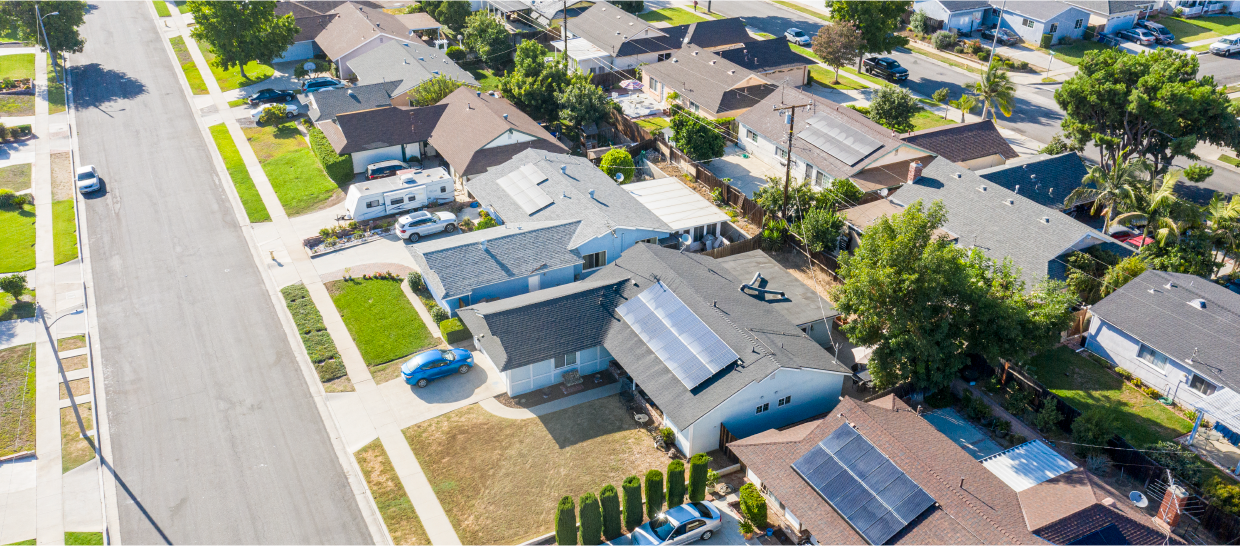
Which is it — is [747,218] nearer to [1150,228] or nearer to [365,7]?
[1150,228]

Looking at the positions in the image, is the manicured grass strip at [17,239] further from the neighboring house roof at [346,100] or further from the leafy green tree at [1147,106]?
the leafy green tree at [1147,106]

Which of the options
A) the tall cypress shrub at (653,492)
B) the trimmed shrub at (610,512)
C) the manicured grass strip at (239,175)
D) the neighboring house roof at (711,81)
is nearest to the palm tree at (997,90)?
the neighboring house roof at (711,81)

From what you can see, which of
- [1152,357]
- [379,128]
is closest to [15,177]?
[379,128]

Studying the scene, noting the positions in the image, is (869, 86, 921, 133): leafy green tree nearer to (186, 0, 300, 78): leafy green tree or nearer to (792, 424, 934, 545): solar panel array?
(792, 424, 934, 545): solar panel array

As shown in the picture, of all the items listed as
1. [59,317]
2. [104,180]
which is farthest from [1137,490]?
[104,180]

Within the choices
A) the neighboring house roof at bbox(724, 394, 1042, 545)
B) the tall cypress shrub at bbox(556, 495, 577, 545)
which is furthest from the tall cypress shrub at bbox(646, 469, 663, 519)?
the neighboring house roof at bbox(724, 394, 1042, 545)

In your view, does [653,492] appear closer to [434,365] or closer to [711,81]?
[434,365]
